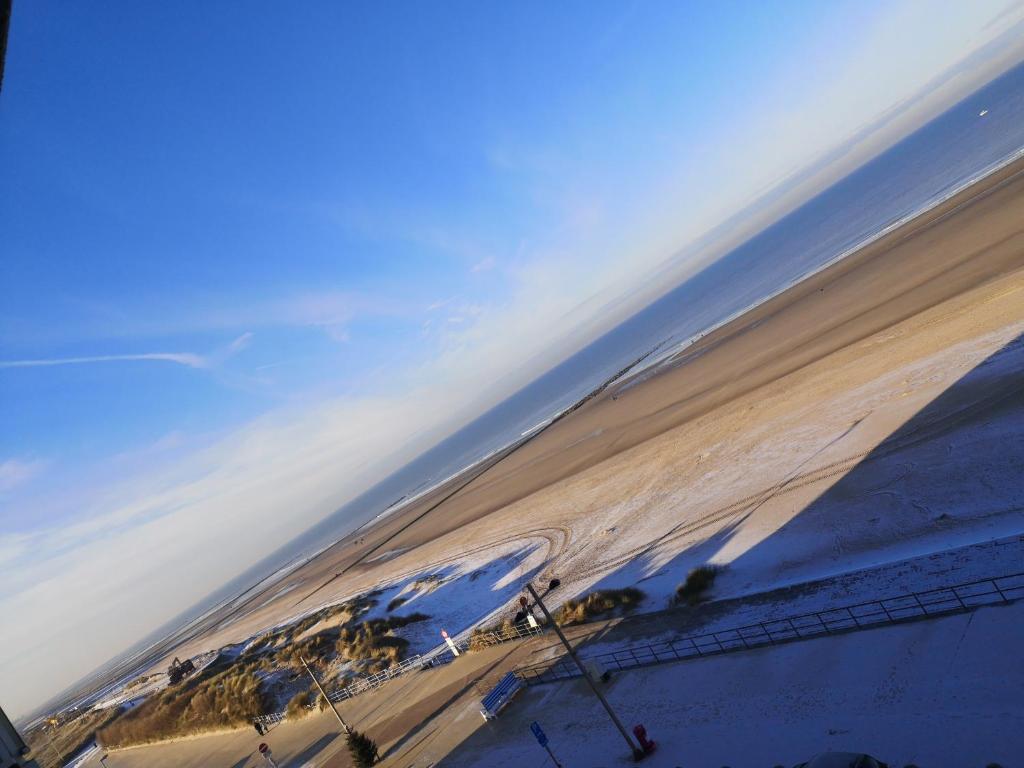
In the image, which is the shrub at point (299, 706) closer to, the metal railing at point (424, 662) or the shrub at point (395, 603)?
the metal railing at point (424, 662)

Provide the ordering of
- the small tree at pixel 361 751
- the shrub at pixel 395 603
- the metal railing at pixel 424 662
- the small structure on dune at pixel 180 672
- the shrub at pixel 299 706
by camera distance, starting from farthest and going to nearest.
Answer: the small structure on dune at pixel 180 672, the shrub at pixel 395 603, the shrub at pixel 299 706, the metal railing at pixel 424 662, the small tree at pixel 361 751

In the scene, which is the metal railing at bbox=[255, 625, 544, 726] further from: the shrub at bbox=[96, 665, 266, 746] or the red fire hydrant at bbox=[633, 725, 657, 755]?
the red fire hydrant at bbox=[633, 725, 657, 755]

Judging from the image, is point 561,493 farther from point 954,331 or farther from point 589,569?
point 954,331

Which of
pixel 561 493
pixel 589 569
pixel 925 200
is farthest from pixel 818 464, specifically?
pixel 925 200

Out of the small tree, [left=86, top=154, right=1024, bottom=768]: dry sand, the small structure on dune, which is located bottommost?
[left=86, top=154, right=1024, bottom=768]: dry sand

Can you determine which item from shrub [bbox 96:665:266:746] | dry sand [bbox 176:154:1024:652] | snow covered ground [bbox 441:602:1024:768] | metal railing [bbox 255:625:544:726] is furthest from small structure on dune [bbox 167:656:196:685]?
snow covered ground [bbox 441:602:1024:768]

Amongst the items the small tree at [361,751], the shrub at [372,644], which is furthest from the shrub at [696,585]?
the shrub at [372,644]
